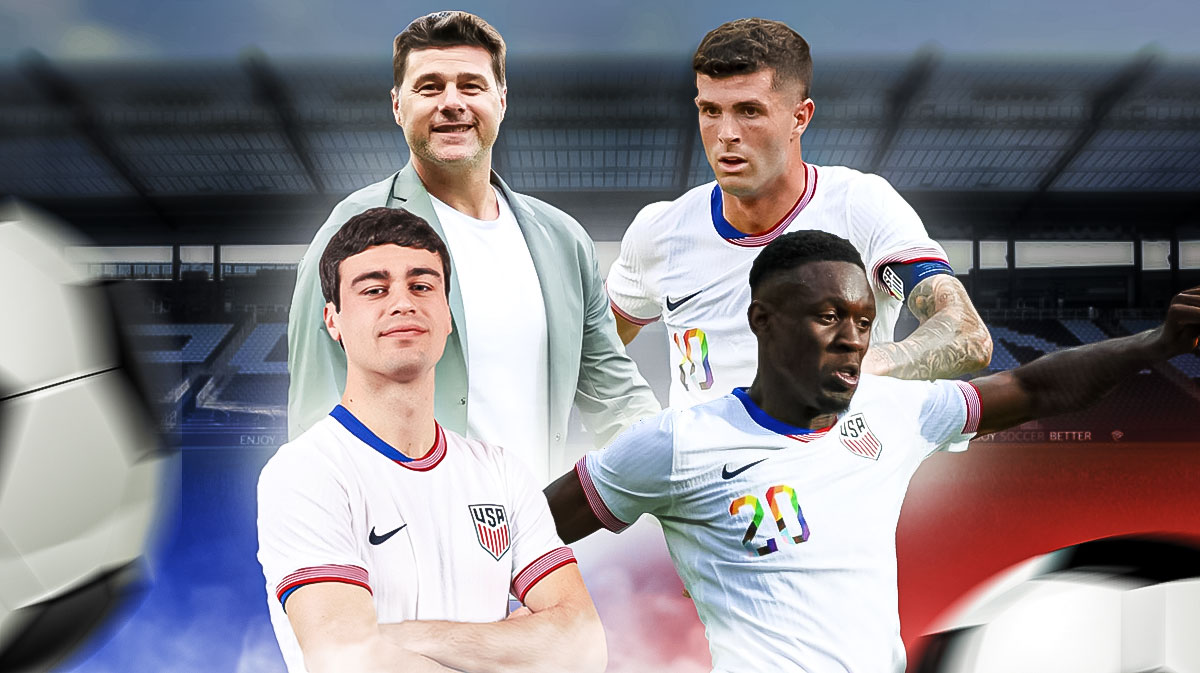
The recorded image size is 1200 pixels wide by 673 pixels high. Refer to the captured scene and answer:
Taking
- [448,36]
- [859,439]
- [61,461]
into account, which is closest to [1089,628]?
[859,439]

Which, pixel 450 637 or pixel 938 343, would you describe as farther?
pixel 938 343

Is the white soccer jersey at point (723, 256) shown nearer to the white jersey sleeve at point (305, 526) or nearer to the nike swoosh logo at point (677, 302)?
the nike swoosh logo at point (677, 302)

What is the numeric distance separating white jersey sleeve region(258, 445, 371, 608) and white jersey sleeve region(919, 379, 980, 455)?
124cm

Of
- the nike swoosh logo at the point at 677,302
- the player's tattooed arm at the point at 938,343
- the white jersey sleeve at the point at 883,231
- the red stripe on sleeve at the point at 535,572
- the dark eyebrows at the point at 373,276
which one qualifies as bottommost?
the red stripe on sleeve at the point at 535,572

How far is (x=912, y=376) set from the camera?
6.81 ft

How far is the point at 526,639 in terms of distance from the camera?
70.2 inches

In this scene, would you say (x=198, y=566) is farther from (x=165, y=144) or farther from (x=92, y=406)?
(x=165, y=144)

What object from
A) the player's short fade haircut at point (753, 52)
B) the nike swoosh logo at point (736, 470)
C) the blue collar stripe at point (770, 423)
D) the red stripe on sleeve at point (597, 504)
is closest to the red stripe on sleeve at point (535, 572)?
the red stripe on sleeve at point (597, 504)

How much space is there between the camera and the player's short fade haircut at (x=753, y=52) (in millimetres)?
2047

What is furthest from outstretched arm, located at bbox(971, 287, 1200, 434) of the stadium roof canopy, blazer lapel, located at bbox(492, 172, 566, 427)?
blazer lapel, located at bbox(492, 172, 566, 427)

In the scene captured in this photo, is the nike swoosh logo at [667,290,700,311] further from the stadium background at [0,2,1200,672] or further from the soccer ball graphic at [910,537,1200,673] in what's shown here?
the soccer ball graphic at [910,537,1200,673]

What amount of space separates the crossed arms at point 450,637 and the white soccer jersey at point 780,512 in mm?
240

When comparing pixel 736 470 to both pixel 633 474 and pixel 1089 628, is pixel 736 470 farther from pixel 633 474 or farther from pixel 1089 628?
pixel 1089 628

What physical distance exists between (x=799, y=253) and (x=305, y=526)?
1.12 metres
